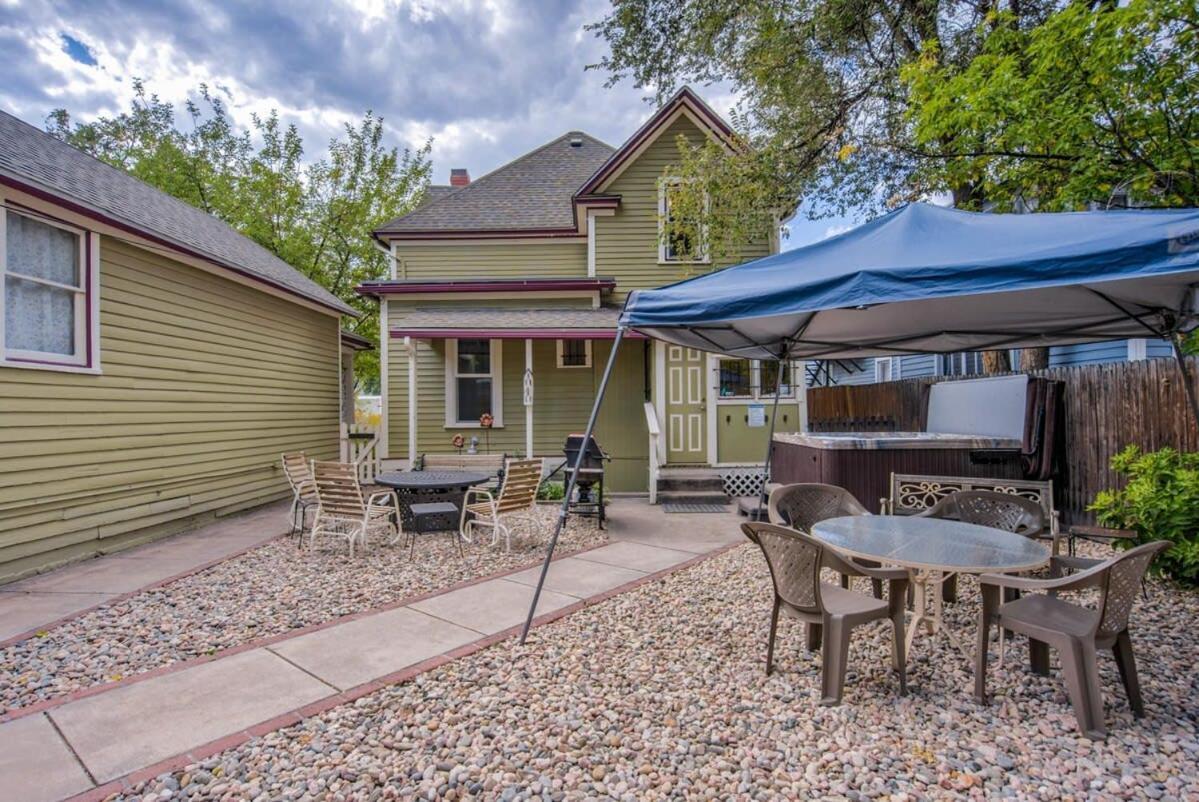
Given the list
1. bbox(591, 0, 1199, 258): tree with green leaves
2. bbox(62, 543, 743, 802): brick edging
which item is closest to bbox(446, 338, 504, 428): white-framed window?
bbox(591, 0, 1199, 258): tree with green leaves

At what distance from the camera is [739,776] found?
92.6 inches

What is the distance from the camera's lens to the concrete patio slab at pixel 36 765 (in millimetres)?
2240

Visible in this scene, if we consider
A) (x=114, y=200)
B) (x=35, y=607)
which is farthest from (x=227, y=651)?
(x=114, y=200)

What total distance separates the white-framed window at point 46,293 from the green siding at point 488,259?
6.37m

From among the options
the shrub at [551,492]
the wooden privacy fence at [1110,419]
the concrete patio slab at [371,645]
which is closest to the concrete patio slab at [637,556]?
the concrete patio slab at [371,645]

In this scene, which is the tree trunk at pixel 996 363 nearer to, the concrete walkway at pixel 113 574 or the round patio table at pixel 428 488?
the round patio table at pixel 428 488

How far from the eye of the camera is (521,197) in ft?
42.2

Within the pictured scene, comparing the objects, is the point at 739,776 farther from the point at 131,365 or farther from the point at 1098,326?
the point at 131,365

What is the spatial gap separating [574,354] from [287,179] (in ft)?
43.8

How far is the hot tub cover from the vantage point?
8.23 ft

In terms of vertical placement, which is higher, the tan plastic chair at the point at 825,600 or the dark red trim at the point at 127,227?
the dark red trim at the point at 127,227

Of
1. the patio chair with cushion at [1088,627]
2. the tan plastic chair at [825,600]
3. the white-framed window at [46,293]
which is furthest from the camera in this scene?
the white-framed window at [46,293]

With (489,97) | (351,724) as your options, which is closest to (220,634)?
(351,724)

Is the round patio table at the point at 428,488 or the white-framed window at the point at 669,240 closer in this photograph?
the round patio table at the point at 428,488
